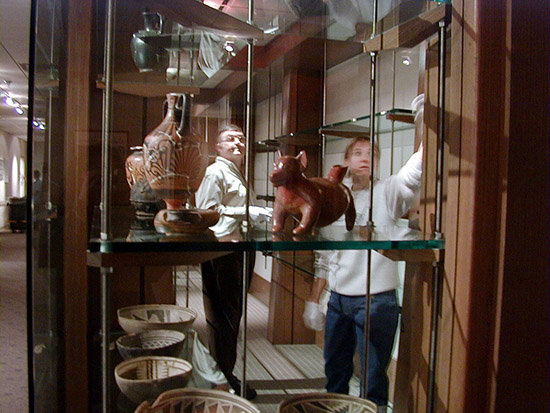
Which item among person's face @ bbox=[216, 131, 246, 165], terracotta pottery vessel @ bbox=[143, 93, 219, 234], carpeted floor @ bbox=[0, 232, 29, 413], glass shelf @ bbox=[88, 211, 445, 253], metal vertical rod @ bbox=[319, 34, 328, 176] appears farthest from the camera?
carpeted floor @ bbox=[0, 232, 29, 413]

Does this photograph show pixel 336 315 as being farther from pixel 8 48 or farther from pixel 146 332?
pixel 8 48

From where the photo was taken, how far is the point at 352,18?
83cm

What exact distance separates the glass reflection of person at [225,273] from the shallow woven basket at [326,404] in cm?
8

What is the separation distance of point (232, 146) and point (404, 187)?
1.03ft

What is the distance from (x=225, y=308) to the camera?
32.2 inches

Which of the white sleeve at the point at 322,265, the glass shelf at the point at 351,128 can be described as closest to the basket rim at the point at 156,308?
the white sleeve at the point at 322,265

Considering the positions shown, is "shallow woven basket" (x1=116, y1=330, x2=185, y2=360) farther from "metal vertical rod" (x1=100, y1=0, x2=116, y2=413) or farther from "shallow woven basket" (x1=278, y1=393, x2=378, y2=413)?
"shallow woven basket" (x1=278, y1=393, x2=378, y2=413)

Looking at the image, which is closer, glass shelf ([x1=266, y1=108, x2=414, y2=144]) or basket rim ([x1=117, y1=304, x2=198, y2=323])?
basket rim ([x1=117, y1=304, x2=198, y2=323])

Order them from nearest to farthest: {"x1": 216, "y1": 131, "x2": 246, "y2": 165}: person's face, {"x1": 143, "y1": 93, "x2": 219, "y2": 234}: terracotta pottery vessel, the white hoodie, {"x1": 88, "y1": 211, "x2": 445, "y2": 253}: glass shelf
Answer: {"x1": 88, "y1": 211, "x2": 445, "y2": 253}: glass shelf
{"x1": 143, "y1": 93, "x2": 219, "y2": 234}: terracotta pottery vessel
the white hoodie
{"x1": 216, "y1": 131, "x2": 246, "y2": 165}: person's face

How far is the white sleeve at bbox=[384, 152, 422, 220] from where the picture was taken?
2.53ft

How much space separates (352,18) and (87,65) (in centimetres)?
44

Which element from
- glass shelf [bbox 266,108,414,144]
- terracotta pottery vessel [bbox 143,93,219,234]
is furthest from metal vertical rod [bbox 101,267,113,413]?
glass shelf [bbox 266,108,414,144]

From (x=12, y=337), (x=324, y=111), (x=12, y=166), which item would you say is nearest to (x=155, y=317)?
(x=324, y=111)

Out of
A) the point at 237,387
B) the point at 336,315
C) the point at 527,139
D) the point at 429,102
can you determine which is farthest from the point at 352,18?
the point at 237,387
